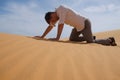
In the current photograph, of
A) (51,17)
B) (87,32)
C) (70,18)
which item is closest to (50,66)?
(51,17)

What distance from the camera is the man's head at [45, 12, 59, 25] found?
581 centimetres

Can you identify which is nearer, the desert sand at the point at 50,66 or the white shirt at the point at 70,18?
the desert sand at the point at 50,66

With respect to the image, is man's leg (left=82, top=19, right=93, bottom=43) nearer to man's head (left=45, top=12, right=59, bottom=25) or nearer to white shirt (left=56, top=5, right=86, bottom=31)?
white shirt (left=56, top=5, right=86, bottom=31)

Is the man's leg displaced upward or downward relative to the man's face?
downward

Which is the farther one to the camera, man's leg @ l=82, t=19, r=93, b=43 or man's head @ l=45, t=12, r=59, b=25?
man's leg @ l=82, t=19, r=93, b=43

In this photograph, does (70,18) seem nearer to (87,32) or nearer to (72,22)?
(72,22)

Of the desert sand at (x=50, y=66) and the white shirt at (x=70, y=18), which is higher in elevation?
the white shirt at (x=70, y=18)

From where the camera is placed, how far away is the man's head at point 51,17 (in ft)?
19.1

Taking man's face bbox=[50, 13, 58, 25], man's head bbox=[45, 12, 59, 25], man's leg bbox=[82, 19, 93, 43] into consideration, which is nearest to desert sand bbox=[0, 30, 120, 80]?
man's head bbox=[45, 12, 59, 25]

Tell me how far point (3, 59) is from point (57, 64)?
0.65 metres

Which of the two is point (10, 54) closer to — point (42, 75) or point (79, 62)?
point (42, 75)

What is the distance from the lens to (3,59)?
9.21 ft

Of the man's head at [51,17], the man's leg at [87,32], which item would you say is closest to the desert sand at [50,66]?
the man's head at [51,17]

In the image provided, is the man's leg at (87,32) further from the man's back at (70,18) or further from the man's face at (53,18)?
the man's face at (53,18)
